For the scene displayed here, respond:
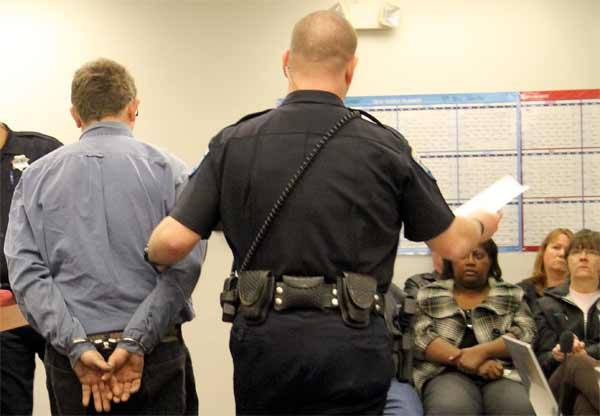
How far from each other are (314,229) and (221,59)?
2742 mm

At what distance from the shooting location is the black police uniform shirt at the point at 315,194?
71.1 inches

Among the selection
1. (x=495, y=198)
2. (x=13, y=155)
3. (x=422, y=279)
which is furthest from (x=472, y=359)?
(x=13, y=155)

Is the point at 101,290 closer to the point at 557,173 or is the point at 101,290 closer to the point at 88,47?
the point at 88,47

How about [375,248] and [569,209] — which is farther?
[569,209]

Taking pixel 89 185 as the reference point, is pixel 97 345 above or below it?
below

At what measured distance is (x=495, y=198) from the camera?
6.80 feet

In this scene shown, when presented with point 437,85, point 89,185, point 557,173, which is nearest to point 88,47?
point 437,85

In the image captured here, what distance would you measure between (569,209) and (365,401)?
8.95 ft

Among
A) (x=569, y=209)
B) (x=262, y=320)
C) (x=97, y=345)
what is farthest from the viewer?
(x=569, y=209)

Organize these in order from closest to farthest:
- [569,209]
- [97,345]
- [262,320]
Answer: [262,320] < [97,345] < [569,209]

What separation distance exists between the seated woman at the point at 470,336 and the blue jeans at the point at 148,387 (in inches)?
59.9

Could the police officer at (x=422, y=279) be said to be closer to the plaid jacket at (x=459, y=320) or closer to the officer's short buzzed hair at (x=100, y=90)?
the plaid jacket at (x=459, y=320)

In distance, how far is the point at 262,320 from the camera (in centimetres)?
183

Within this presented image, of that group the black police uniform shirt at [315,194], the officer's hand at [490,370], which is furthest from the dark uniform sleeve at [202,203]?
the officer's hand at [490,370]
